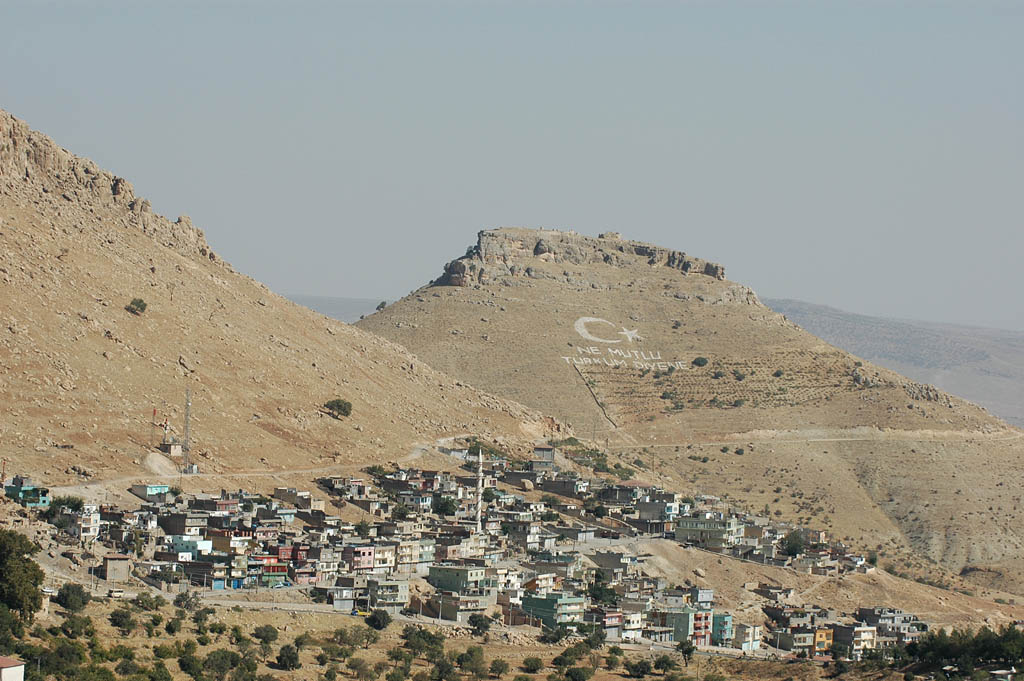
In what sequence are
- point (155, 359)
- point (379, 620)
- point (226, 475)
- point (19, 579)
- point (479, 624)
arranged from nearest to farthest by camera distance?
point (19, 579) < point (379, 620) < point (479, 624) < point (226, 475) < point (155, 359)

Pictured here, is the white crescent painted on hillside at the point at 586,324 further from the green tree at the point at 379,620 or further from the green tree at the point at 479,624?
the green tree at the point at 379,620

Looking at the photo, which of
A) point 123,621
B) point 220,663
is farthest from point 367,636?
point 123,621

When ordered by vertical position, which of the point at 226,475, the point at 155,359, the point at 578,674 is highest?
the point at 155,359

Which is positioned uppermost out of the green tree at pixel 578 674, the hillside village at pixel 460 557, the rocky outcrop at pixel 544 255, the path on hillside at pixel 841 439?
the rocky outcrop at pixel 544 255

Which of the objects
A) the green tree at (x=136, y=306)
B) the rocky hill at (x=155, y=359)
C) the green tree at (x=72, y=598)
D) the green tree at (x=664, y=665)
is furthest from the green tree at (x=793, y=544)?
the green tree at (x=72, y=598)

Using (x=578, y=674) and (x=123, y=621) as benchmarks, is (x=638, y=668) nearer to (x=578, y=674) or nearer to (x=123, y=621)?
(x=578, y=674)

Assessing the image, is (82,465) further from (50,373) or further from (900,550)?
(900,550)

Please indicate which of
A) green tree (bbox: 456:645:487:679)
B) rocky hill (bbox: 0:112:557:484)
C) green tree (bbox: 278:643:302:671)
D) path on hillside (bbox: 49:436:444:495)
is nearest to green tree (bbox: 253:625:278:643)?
green tree (bbox: 278:643:302:671)
